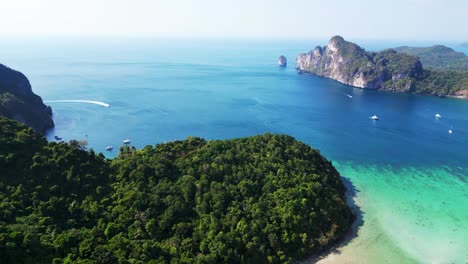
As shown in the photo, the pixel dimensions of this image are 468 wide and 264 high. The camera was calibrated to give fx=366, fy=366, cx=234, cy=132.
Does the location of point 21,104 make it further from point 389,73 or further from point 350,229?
point 389,73

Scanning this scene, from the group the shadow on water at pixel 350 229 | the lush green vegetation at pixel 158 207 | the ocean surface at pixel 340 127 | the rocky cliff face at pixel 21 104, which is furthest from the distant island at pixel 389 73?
→ the rocky cliff face at pixel 21 104

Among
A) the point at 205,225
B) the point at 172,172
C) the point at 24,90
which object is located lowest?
the point at 205,225

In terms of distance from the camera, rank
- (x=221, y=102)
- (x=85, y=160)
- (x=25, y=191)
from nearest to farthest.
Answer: (x=25, y=191), (x=85, y=160), (x=221, y=102)

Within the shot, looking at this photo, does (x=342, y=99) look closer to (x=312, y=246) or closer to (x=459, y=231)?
(x=459, y=231)

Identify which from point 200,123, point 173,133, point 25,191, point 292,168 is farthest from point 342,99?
point 25,191

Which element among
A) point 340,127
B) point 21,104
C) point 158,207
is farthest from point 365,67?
point 158,207

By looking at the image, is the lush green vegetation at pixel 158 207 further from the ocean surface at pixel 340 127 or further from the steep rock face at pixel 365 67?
the steep rock face at pixel 365 67

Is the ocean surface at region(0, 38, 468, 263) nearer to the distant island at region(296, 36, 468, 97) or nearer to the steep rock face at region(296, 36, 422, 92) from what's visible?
the distant island at region(296, 36, 468, 97)
